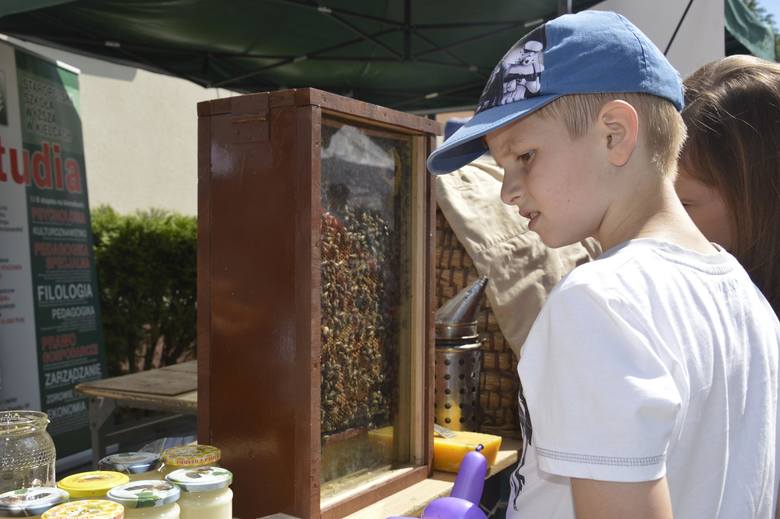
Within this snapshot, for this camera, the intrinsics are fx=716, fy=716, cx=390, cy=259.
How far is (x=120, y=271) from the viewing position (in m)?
5.28

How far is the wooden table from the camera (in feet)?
7.08

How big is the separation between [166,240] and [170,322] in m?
0.63

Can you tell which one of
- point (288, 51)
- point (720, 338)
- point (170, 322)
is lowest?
point (170, 322)

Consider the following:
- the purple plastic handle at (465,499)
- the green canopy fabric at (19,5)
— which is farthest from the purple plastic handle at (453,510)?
the green canopy fabric at (19,5)

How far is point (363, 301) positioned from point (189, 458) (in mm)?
440

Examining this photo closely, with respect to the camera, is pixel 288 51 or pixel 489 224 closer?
pixel 489 224

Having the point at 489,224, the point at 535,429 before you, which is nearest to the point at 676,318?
the point at 535,429

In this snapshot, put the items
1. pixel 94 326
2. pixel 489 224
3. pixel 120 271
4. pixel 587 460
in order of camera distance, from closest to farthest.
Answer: pixel 587 460, pixel 489 224, pixel 94 326, pixel 120 271

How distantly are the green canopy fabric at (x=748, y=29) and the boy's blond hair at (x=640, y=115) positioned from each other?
3732mm

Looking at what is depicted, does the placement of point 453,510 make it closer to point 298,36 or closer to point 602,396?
point 602,396

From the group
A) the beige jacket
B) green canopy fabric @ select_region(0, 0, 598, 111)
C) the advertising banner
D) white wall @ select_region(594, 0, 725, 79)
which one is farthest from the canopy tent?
the beige jacket

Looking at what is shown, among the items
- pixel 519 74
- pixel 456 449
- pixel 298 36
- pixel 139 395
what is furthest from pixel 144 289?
pixel 519 74

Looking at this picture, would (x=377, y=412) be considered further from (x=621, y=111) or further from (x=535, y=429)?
(x=621, y=111)

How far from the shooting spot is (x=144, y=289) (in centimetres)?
529
